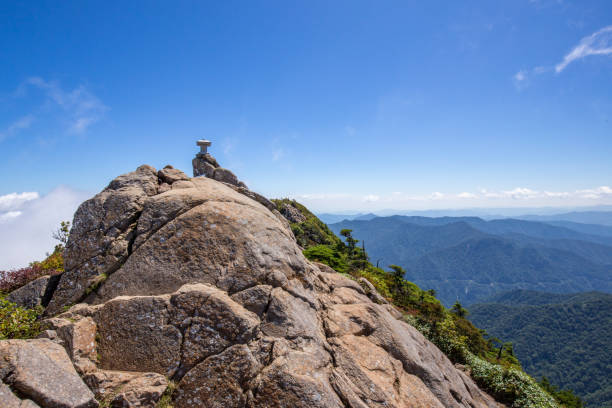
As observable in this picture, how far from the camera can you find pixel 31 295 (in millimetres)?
11031

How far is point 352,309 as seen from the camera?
13.1 meters

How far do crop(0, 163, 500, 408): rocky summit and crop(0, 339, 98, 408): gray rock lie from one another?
0.08 feet

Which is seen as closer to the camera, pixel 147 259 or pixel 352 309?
pixel 147 259

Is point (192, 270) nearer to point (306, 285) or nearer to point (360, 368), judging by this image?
point (306, 285)

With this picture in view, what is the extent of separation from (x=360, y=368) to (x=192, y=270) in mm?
7041

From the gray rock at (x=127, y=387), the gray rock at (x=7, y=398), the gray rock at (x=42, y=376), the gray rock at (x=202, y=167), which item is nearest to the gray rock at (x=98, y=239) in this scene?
the gray rock at (x=42, y=376)

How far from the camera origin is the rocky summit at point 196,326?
26.1 ft

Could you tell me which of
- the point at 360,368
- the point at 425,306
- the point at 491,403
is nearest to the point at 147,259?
the point at 360,368

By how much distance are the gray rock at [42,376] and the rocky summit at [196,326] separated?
0.08ft

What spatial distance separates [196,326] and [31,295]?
7.60 meters

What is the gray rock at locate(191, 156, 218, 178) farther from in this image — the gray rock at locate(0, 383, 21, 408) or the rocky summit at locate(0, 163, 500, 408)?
the gray rock at locate(0, 383, 21, 408)

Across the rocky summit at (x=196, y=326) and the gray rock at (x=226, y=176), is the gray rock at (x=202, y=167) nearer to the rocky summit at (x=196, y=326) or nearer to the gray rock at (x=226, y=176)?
the gray rock at (x=226, y=176)

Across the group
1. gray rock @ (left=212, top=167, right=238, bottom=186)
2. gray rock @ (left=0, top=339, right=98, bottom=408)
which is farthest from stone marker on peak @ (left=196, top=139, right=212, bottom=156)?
gray rock @ (left=0, top=339, right=98, bottom=408)

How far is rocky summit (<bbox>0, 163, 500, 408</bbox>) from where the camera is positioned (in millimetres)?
7969
